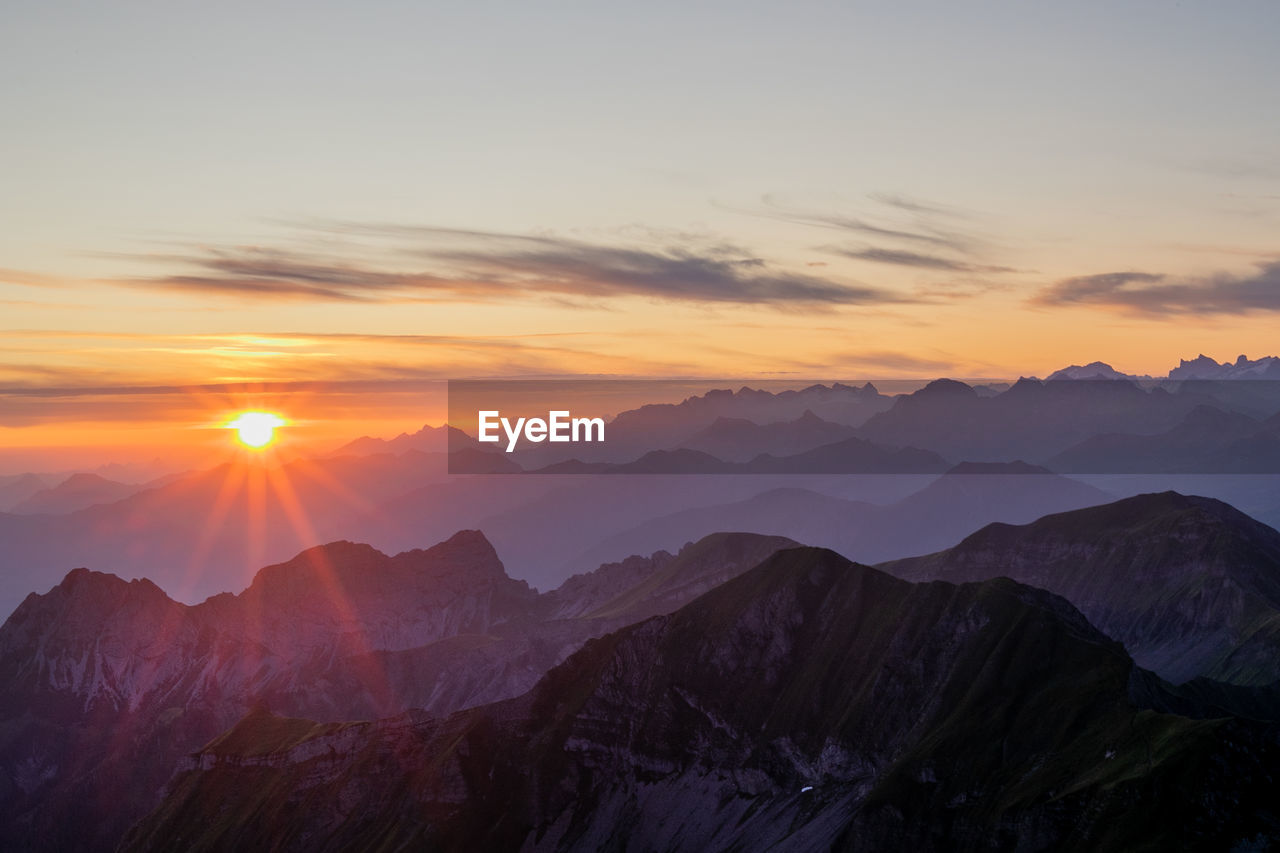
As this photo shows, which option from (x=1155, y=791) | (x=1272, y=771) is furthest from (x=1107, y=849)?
(x=1272, y=771)

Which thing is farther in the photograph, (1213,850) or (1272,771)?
(1272,771)

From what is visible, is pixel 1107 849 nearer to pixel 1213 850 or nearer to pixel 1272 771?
pixel 1213 850

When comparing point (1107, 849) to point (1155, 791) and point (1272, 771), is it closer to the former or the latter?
point (1155, 791)
